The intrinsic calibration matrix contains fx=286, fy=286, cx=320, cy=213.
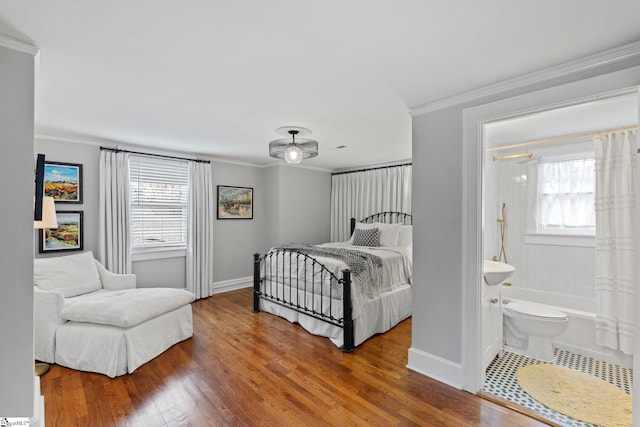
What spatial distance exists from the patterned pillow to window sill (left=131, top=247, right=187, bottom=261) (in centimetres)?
283

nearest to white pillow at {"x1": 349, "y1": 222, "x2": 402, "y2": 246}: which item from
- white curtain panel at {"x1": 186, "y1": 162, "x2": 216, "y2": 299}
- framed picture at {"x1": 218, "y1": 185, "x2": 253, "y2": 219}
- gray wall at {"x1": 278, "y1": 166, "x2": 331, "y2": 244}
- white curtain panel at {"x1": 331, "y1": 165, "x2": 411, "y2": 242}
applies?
white curtain panel at {"x1": 331, "y1": 165, "x2": 411, "y2": 242}

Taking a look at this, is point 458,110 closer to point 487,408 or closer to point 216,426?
point 487,408

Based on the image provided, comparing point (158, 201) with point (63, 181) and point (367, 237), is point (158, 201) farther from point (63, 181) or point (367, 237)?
point (367, 237)

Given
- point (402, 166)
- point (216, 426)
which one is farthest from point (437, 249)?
point (402, 166)

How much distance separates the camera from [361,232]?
473 centimetres

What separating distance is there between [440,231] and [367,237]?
2179 mm

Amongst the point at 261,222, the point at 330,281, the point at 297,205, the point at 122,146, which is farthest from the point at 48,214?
the point at 297,205

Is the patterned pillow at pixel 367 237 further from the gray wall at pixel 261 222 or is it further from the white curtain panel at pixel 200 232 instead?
the white curtain panel at pixel 200 232

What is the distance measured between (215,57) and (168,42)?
0.86 ft

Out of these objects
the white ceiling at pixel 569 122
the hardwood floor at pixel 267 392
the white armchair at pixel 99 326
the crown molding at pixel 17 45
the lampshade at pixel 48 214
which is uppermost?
the white ceiling at pixel 569 122

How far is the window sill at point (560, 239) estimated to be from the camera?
3387 millimetres

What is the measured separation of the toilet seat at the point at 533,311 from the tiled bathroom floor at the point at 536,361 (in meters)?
0.43

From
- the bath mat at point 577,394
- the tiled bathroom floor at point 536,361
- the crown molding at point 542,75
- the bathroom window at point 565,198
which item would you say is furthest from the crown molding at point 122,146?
the bath mat at point 577,394

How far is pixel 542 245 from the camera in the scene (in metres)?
3.72
